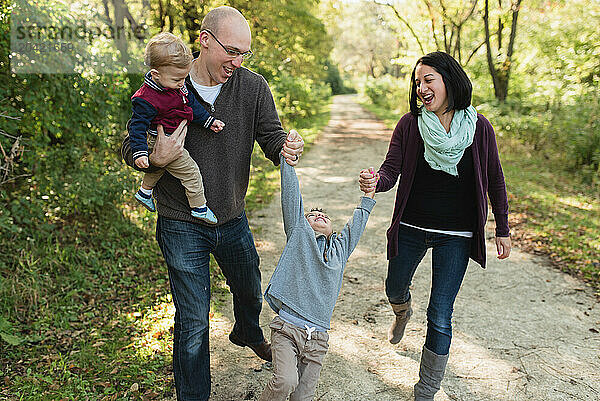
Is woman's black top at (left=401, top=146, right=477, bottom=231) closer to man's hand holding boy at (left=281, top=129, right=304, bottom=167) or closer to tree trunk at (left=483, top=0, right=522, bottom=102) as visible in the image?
man's hand holding boy at (left=281, top=129, right=304, bottom=167)

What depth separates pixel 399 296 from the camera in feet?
11.8

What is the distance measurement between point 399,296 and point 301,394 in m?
1.18

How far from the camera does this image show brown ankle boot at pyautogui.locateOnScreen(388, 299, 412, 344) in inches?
146

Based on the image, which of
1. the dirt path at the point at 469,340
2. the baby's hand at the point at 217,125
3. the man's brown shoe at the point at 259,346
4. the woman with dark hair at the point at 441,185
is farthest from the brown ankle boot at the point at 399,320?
the baby's hand at the point at 217,125

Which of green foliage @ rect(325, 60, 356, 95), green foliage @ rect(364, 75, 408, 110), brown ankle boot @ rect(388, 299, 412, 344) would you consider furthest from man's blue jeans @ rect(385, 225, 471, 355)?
green foliage @ rect(325, 60, 356, 95)

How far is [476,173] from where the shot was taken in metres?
3.02

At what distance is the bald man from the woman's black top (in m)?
0.96

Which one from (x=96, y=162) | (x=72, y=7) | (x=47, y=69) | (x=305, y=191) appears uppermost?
(x=72, y=7)

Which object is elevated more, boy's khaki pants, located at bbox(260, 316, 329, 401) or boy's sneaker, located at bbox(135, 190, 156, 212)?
boy's sneaker, located at bbox(135, 190, 156, 212)

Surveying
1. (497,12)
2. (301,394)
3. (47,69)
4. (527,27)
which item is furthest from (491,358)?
(527,27)

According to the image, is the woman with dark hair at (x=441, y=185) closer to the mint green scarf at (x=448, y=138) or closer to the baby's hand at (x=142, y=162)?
the mint green scarf at (x=448, y=138)

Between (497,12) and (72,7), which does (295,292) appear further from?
(497,12)

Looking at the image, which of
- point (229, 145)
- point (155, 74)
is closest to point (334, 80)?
point (229, 145)

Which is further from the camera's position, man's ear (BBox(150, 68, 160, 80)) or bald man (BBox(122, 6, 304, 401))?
bald man (BBox(122, 6, 304, 401))
